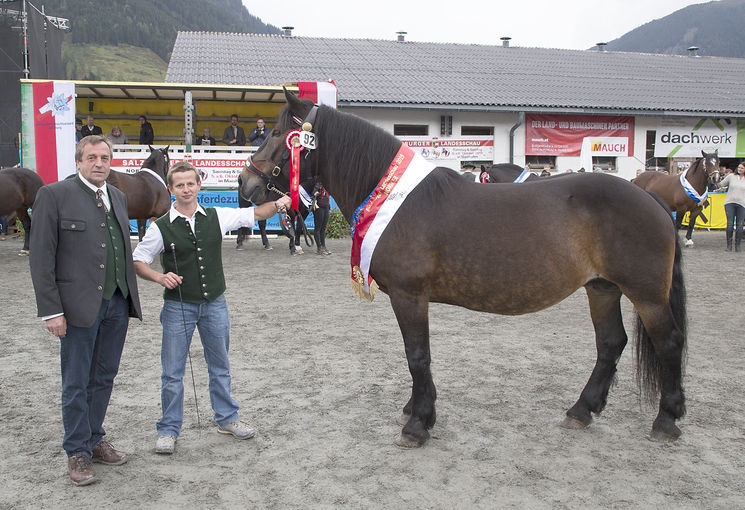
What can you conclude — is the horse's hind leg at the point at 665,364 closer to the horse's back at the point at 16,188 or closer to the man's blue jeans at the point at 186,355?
the man's blue jeans at the point at 186,355

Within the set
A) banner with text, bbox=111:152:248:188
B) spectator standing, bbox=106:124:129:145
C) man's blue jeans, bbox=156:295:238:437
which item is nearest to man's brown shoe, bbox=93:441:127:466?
man's blue jeans, bbox=156:295:238:437

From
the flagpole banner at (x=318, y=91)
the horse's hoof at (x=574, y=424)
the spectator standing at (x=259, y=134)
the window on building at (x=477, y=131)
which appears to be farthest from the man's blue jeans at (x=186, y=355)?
the window on building at (x=477, y=131)

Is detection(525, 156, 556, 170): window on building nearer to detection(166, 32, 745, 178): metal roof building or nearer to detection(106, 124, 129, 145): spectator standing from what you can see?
detection(166, 32, 745, 178): metal roof building

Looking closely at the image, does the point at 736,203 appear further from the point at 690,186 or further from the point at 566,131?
the point at 566,131

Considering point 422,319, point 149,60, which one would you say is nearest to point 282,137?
point 422,319

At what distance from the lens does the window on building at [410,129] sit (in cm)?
1798

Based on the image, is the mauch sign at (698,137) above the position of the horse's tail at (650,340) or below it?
above

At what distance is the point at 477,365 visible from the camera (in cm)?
471

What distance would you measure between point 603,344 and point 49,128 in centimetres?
1245

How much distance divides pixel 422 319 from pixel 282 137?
140 cm

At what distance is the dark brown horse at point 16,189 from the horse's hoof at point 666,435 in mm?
10861

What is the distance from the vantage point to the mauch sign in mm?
19266

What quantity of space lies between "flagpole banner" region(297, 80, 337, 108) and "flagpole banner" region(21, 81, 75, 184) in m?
4.96

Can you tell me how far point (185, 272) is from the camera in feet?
10.5
